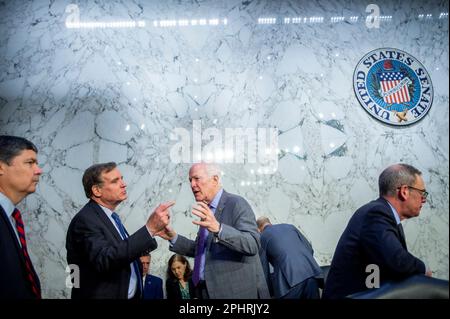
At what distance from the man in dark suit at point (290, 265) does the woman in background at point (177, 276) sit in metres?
0.81

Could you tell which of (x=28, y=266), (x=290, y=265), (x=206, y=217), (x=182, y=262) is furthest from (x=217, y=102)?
(x=28, y=266)

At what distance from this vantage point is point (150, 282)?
3.09m

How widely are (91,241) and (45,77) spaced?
2.24 metres

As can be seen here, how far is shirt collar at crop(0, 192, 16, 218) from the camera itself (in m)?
1.66

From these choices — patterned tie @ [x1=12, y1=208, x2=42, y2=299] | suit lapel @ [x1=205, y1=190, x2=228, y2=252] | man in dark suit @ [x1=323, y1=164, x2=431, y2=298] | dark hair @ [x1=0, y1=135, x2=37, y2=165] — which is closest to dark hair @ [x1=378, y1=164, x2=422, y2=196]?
man in dark suit @ [x1=323, y1=164, x2=431, y2=298]

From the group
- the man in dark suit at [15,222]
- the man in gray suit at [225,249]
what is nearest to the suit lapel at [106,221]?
the man in dark suit at [15,222]

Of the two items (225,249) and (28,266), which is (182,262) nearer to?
(225,249)

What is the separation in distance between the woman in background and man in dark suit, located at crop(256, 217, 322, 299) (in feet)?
2.65

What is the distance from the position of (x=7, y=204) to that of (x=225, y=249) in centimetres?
109

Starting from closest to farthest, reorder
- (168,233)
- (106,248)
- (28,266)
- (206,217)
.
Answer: (28,266), (106,248), (206,217), (168,233)

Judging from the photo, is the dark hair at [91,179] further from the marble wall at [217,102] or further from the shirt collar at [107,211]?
the marble wall at [217,102]

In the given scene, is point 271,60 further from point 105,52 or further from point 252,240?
point 252,240

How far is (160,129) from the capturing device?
11.4 ft

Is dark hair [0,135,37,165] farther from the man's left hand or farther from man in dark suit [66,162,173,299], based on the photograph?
the man's left hand
